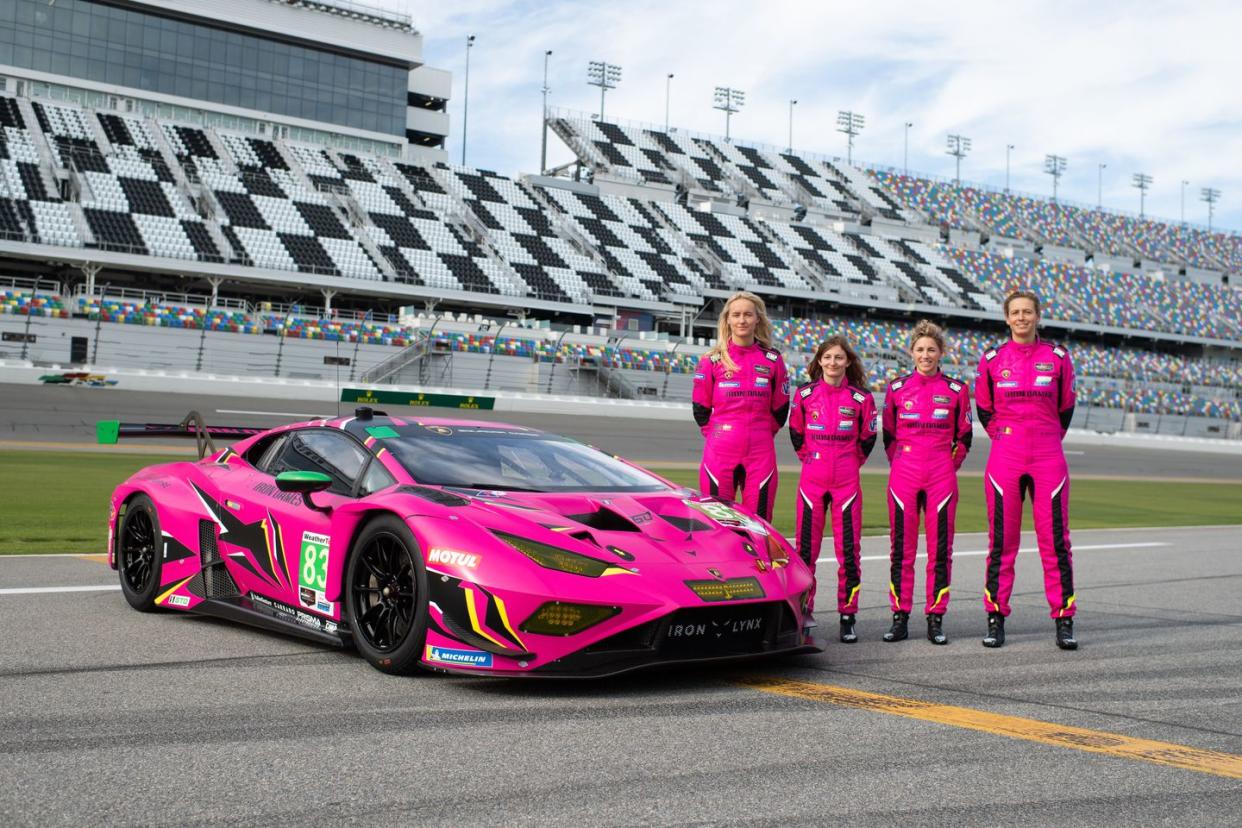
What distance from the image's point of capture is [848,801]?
10.9 ft

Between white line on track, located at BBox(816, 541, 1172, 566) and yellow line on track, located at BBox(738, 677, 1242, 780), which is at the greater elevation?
yellow line on track, located at BBox(738, 677, 1242, 780)

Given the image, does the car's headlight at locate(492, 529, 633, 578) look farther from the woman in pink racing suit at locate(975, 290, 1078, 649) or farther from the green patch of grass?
the green patch of grass

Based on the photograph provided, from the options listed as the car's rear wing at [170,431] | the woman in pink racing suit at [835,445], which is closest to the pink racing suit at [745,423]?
the woman in pink racing suit at [835,445]

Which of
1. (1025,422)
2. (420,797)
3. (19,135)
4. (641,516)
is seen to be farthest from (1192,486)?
(19,135)

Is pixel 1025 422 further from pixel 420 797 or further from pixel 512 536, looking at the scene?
pixel 420 797

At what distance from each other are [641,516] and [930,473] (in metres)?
1.93

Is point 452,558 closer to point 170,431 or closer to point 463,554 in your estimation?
point 463,554

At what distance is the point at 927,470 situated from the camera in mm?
6320

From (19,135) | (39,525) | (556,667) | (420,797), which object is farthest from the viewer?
(19,135)

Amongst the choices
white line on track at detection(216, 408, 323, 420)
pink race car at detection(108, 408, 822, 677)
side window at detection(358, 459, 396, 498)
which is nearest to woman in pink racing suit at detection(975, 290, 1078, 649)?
pink race car at detection(108, 408, 822, 677)

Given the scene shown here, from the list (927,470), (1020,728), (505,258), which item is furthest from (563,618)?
(505,258)

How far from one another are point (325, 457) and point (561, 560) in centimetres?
171

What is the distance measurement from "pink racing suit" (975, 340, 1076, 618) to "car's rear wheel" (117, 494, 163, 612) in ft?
13.8

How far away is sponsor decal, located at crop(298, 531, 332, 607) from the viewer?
5234mm
